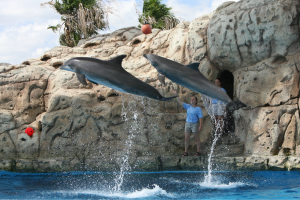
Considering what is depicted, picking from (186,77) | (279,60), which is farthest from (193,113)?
(186,77)

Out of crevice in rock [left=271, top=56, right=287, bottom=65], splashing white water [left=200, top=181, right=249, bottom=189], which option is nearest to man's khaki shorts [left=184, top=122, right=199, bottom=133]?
splashing white water [left=200, top=181, right=249, bottom=189]

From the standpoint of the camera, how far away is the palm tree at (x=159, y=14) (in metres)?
17.1

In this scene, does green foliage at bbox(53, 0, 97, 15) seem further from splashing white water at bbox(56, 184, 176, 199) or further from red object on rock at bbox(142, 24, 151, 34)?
splashing white water at bbox(56, 184, 176, 199)

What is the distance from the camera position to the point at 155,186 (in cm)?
476

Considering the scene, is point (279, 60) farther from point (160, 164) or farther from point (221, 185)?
point (160, 164)

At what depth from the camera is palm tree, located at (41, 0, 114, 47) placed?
1411cm

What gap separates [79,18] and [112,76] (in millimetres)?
11880

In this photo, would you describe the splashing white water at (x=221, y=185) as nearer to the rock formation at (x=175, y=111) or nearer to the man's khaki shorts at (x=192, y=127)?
the rock formation at (x=175, y=111)

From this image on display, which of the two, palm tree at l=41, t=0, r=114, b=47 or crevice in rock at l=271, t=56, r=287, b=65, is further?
palm tree at l=41, t=0, r=114, b=47

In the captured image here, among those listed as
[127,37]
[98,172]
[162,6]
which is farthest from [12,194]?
[162,6]

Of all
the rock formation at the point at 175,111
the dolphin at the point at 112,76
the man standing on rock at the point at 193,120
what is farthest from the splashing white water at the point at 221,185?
the dolphin at the point at 112,76

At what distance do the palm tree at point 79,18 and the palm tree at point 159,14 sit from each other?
3.12m

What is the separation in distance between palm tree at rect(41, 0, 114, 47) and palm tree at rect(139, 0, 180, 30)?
3119 millimetres

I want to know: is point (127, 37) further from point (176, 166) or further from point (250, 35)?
point (176, 166)
